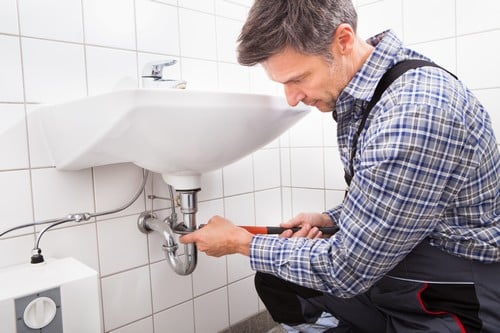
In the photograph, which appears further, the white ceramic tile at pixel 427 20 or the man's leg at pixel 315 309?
the white ceramic tile at pixel 427 20

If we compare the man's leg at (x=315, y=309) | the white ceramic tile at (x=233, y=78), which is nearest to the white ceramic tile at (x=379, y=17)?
the white ceramic tile at (x=233, y=78)

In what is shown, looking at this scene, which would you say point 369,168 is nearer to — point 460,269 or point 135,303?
point 460,269

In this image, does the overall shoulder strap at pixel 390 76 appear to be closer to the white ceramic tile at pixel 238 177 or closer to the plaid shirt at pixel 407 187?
the plaid shirt at pixel 407 187

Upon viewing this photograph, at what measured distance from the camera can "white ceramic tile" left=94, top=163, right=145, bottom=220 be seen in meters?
1.05

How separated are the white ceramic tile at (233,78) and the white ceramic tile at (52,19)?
1.60 feet

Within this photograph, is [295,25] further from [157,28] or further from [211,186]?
[211,186]

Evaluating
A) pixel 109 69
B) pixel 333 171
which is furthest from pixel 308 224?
pixel 109 69

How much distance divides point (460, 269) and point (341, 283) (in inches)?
8.8

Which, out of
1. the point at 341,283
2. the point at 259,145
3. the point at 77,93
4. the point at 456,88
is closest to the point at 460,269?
the point at 341,283

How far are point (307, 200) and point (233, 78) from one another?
0.54m

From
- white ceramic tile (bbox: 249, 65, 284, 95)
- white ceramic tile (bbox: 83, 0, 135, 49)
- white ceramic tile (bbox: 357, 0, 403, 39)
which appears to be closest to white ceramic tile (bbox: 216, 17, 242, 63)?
white ceramic tile (bbox: 249, 65, 284, 95)

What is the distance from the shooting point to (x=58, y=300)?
704 mm

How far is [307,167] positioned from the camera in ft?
5.11

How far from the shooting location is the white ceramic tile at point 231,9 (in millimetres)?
1364
